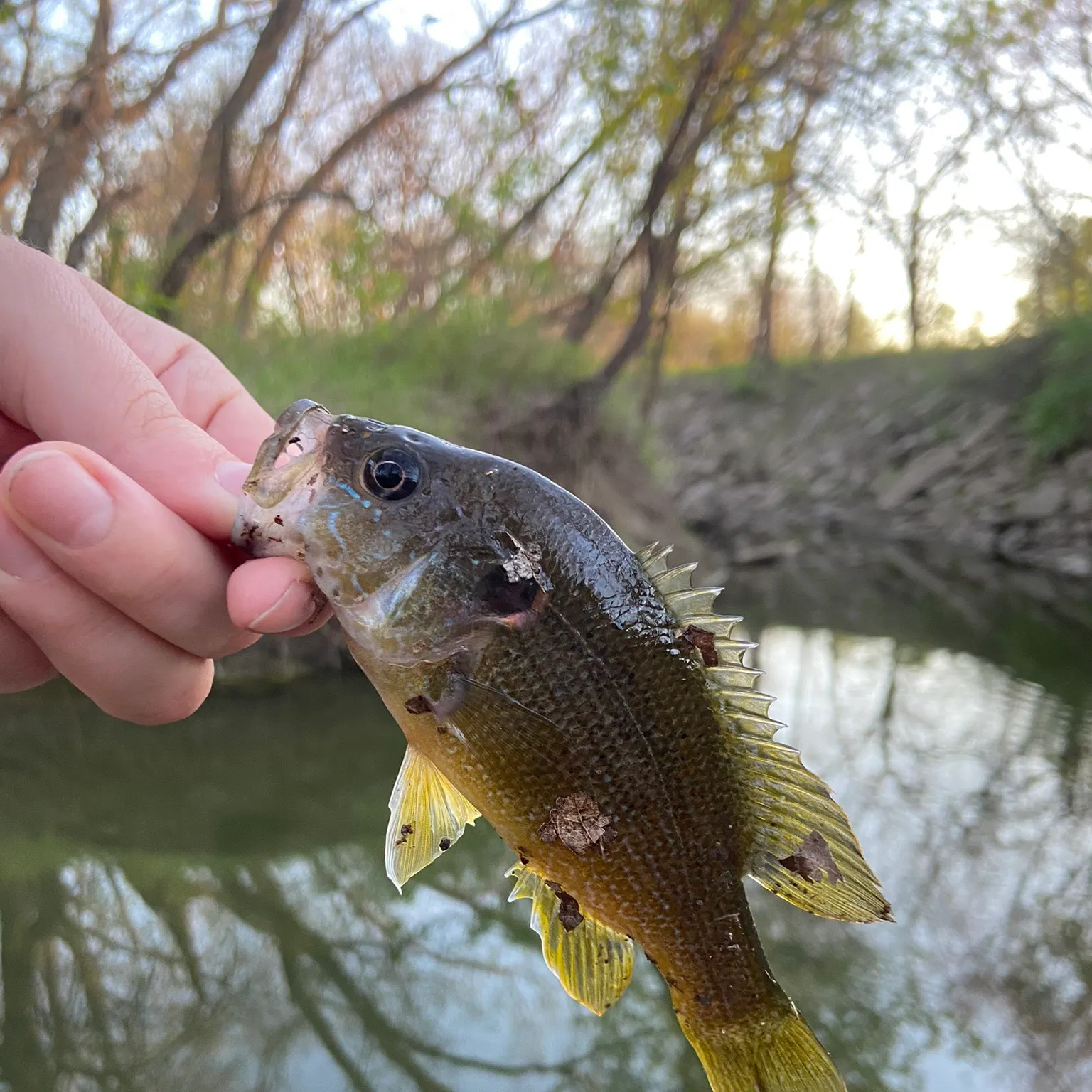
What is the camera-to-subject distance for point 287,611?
3.96 feet

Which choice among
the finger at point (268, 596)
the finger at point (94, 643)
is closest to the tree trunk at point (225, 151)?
the finger at point (94, 643)

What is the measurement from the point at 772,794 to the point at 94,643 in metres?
1.24

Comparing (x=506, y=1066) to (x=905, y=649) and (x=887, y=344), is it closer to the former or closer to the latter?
(x=905, y=649)

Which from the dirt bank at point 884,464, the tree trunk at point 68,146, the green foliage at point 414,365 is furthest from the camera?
the dirt bank at point 884,464

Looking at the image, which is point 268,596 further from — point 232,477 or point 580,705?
point 580,705

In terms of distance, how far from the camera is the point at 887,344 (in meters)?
26.5

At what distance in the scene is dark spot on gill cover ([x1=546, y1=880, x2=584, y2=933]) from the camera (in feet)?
4.44

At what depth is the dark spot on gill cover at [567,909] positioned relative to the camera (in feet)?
4.44

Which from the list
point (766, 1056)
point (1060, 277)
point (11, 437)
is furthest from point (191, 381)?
point (1060, 277)

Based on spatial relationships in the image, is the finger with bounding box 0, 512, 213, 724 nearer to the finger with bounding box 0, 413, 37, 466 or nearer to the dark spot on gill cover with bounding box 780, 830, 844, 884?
the finger with bounding box 0, 413, 37, 466

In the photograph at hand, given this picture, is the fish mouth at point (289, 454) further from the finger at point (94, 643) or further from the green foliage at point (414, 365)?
the green foliage at point (414, 365)

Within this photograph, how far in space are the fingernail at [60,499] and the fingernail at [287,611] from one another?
273mm

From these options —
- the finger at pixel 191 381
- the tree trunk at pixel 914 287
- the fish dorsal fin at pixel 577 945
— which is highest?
the tree trunk at pixel 914 287

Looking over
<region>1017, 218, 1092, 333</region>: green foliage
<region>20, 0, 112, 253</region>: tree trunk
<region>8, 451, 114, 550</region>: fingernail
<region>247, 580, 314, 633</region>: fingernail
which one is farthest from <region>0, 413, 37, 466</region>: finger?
<region>1017, 218, 1092, 333</region>: green foliage
